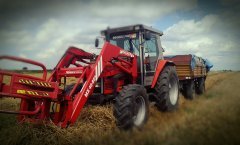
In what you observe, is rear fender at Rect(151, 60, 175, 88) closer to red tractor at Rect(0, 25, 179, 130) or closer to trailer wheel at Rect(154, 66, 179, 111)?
red tractor at Rect(0, 25, 179, 130)

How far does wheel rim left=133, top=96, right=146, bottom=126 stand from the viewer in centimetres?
634

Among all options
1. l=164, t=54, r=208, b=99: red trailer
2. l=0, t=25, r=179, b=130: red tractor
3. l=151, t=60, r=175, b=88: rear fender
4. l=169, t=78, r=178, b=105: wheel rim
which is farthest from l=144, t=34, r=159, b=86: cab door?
l=164, t=54, r=208, b=99: red trailer

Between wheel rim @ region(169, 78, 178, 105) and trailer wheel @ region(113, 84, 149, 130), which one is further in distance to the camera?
wheel rim @ region(169, 78, 178, 105)

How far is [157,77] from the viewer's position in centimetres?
793

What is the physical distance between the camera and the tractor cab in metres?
7.68

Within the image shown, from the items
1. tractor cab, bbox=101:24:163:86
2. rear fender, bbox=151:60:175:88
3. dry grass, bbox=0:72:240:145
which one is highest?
tractor cab, bbox=101:24:163:86

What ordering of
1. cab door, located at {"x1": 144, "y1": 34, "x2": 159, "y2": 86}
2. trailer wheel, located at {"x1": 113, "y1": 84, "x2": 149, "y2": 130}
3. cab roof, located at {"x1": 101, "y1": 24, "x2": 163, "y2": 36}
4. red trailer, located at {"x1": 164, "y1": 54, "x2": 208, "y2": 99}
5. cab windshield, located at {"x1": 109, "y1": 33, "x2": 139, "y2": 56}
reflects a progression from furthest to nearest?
red trailer, located at {"x1": 164, "y1": 54, "x2": 208, "y2": 99}, cab door, located at {"x1": 144, "y1": 34, "x2": 159, "y2": 86}, cab windshield, located at {"x1": 109, "y1": 33, "x2": 139, "y2": 56}, cab roof, located at {"x1": 101, "y1": 24, "x2": 163, "y2": 36}, trailer wheel, located at {"x1": 113, "y1": 84, "x2": 149, "y2": 130}

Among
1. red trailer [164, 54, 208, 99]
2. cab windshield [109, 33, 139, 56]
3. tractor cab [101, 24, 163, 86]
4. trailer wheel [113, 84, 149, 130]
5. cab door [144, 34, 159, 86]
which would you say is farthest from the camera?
red trailer [164, 54, 208, 99]

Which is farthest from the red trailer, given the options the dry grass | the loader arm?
the loader arm

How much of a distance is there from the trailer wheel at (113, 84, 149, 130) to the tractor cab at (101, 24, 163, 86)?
121 centimetres

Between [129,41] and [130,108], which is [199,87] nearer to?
[129,41]

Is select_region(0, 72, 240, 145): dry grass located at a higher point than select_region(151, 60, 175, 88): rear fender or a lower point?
lower

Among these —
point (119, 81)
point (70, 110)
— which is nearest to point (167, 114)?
point (119, 81)

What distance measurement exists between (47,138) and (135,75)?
3.17 meters
